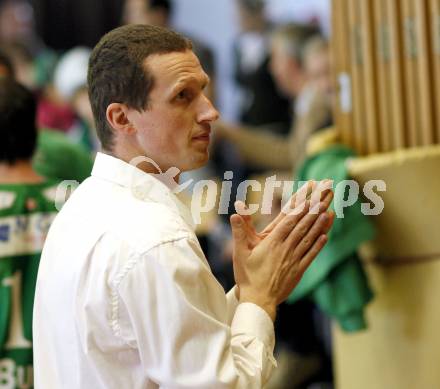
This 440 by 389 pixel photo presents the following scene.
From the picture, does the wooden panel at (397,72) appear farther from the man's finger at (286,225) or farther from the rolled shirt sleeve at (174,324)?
the rolled shirt sleeve at (174,324)

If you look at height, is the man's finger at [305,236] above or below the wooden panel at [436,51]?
below

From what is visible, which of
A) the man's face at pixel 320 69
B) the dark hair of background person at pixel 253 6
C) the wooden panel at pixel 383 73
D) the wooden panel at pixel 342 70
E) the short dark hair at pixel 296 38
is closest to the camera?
the wooden panel at pixel 383 73

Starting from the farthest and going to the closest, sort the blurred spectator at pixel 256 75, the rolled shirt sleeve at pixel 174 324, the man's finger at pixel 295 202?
the blurred spectator at pixel 256 75, the man's finger at pixel 295 202, the rolled shirt sleeve at pixel 174 324

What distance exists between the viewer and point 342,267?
2.64m

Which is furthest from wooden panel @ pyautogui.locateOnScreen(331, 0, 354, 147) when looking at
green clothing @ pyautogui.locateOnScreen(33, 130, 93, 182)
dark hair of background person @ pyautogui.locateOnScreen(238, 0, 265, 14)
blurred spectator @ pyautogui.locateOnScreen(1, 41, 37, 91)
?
blurred spectator @ pyautogui.locateOnScreen(1, 41, 37, 91)

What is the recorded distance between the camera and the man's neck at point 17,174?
7.79 ft

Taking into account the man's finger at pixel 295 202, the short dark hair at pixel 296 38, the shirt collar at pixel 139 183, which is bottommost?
the man's finger at pixel 295 202

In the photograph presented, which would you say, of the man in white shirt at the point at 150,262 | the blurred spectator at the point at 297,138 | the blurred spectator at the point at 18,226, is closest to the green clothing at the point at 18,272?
the blurred spectator at the point at 18,226

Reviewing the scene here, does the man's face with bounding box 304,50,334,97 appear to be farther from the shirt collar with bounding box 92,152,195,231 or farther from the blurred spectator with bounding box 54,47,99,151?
the shirt collar with bounding box 92,152,195,231

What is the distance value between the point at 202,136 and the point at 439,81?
118 centimetres

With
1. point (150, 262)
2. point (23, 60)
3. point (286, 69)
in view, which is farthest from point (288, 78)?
point (150, 262)

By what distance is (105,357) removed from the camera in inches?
58.9

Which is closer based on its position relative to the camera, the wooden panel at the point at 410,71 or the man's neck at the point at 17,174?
the man's neck at the point at 17,174

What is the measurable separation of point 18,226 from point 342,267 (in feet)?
2.96
